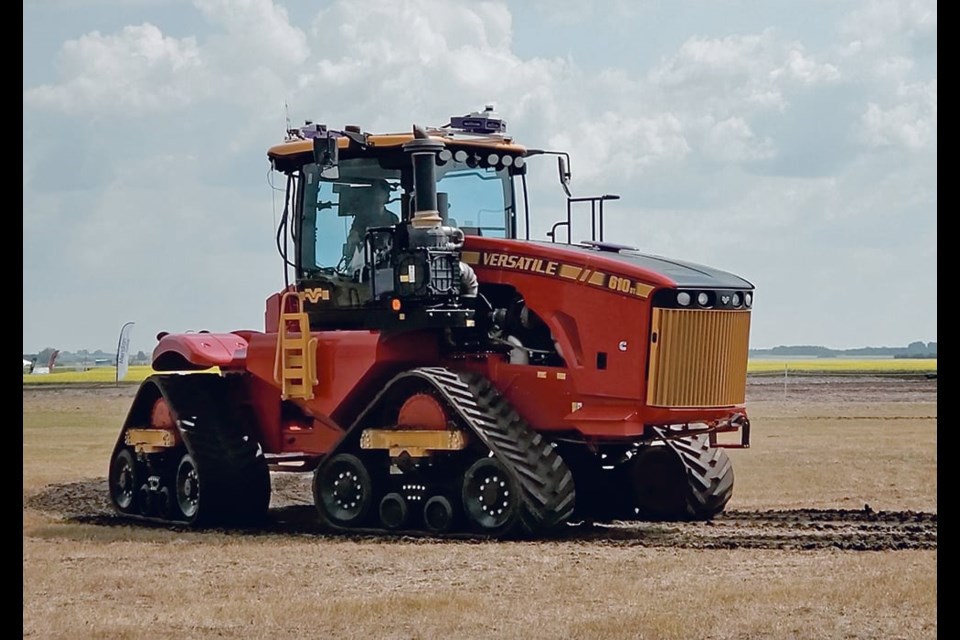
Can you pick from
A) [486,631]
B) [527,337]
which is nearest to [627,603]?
[486,631]

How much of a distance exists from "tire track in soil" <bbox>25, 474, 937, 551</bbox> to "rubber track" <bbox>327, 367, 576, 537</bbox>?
0.28m

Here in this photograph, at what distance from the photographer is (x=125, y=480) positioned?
63.2 feet

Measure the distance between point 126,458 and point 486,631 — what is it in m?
9.45

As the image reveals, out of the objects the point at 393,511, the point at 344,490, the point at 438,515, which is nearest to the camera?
the point at 438,515

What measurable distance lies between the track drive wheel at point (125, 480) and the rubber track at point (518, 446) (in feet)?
13.8

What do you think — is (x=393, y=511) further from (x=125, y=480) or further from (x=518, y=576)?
(x=125, y=480)

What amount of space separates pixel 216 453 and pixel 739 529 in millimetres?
5640

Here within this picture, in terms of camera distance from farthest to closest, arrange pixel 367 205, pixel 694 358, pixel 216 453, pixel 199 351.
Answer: pixel 199 351
pixel 216 453
pixel 367 205
pixel 694 358

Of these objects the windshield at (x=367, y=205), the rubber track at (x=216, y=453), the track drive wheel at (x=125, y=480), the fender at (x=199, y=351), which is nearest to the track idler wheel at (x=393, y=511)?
the rubber track at (x=216, y=453)

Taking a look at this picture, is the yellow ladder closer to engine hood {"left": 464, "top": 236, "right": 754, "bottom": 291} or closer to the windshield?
the windshield

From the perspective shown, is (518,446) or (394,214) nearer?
(518,446)

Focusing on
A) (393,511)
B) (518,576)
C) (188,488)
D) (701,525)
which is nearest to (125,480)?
(188,488)

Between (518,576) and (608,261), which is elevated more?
(608,261)

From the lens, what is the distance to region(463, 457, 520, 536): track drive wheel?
1523cm
